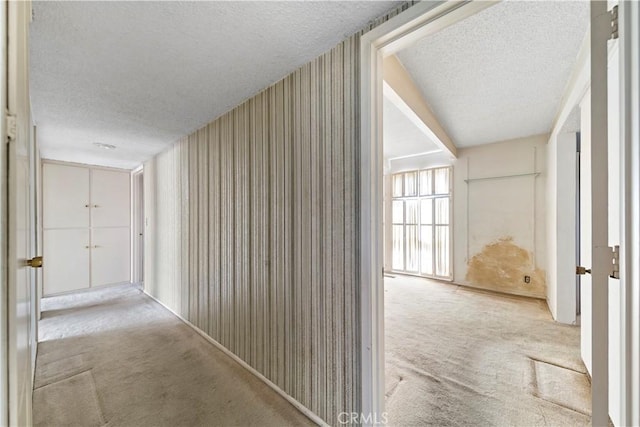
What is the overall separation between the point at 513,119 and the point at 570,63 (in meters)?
1.41

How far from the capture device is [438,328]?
2.99 metres

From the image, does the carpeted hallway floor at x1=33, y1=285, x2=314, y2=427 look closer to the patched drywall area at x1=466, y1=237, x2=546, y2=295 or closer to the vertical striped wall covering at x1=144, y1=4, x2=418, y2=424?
the vertical striped wall covering at x1=144, y1=4, x2=418, y2=424

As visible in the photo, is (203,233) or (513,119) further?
(513,119)

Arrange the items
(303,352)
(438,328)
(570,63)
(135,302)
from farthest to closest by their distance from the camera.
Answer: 1. (135,302)
2. (438,328)
3. (570,63)
4. (303,352)

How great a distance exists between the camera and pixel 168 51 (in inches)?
63.3

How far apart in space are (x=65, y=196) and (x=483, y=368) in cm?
630

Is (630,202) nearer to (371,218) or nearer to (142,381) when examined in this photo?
(371,218)

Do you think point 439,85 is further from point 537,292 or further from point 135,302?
point 135,302

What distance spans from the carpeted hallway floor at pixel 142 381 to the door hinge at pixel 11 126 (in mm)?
1798

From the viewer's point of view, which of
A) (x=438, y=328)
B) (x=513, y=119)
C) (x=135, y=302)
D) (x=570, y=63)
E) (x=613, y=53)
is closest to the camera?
(x=613, y=53)

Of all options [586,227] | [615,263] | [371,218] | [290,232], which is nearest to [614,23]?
[615,263]

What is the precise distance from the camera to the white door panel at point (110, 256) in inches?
189

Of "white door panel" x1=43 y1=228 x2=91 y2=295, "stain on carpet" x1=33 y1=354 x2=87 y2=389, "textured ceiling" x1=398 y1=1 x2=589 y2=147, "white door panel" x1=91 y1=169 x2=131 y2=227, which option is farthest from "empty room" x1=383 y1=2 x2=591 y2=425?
"white door panel" x1=43 y1=228 x2=91 y2=295

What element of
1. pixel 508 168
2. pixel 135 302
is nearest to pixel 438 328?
pixel 508 168
